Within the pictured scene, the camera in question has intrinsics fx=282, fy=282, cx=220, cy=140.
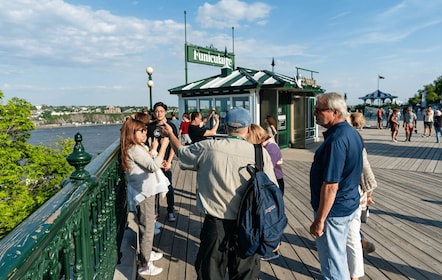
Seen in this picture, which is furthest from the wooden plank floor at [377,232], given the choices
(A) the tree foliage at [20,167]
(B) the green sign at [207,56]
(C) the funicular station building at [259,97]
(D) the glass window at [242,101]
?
(A) the tree foliage at [20,167]

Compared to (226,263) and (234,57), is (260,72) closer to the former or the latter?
(234,57)

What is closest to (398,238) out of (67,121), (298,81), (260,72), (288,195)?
(288,195)

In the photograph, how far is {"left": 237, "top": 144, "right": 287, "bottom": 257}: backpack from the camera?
2.04 m

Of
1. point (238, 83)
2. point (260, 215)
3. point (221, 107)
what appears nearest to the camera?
point (260, 215)

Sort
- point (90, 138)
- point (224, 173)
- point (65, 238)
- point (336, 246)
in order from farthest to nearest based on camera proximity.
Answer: point (90, 138), point (336, 246), point (224, 173), point (65, 238)

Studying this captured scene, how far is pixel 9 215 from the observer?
2225 cm

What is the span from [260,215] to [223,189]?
340 millimetres

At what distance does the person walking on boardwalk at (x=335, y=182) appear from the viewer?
87.6 inches

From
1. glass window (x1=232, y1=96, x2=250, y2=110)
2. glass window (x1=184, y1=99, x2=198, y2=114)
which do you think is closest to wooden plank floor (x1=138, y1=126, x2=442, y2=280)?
glass window (x1=232, y1=96, x2=250, y2=110)

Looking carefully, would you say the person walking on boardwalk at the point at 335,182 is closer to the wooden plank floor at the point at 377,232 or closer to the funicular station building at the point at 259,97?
the wooden plank floor at the point at 377,232

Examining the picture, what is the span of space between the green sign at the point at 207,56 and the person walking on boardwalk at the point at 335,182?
40.9ft

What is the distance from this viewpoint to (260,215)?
6.69ft

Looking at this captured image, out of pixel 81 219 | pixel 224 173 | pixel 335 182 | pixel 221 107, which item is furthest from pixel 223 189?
pixel 221 107

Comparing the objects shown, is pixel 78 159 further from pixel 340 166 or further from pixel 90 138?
pixel 90 138
